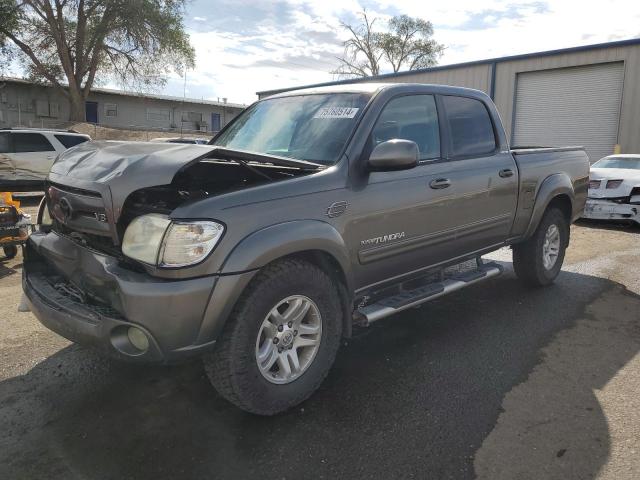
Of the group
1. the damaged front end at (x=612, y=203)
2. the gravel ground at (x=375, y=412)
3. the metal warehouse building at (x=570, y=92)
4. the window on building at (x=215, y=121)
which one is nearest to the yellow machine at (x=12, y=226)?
the gravel ground at (x=375, y=412)

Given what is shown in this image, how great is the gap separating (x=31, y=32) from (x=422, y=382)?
1208 inches

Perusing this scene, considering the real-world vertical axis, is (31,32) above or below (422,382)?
above

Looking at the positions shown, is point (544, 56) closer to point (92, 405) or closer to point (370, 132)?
point (370, 132)

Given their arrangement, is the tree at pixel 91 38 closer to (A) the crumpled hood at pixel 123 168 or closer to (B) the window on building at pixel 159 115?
(B) the window on building at pixel 159 115

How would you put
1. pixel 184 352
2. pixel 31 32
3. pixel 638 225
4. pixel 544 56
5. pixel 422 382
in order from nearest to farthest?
pixel 184 352 < pixel 422 382 < pixel 638 225 < pixel 544 56 < pixel 31 32

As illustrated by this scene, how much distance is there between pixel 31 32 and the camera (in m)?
26.8

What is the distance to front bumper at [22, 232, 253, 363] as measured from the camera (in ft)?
7.93

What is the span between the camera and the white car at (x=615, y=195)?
9805 millimetres

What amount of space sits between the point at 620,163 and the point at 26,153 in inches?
554

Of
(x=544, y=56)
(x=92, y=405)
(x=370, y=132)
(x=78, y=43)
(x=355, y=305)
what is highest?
(x=78, y=43)

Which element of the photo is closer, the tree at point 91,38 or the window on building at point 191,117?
the tree at point 91,38

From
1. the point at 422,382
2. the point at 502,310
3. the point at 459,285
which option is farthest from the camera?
the point at 502,310

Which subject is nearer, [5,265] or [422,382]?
[422,382]

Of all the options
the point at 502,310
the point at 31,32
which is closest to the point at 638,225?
the point at 502,310
